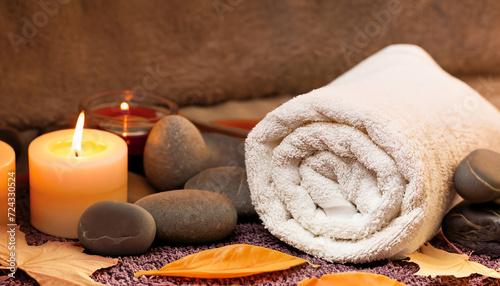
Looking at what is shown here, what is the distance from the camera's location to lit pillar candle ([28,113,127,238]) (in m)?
0.65

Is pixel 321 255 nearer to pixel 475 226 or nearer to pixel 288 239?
pixel 288 239

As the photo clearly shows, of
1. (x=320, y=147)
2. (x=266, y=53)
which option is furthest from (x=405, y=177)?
(x=266, y=53)

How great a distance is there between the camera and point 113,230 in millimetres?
596

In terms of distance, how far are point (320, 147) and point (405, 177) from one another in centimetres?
11

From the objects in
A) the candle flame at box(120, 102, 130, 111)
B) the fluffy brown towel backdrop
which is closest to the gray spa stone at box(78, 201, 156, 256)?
the candle flame at box(120, 102, 130, 111)

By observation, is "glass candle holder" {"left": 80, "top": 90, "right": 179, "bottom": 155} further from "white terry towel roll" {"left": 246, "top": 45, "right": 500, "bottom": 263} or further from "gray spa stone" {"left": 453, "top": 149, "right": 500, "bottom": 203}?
"gray spa stone" {"left": 453, "top": 149, "right": 500, "bottom": 203}

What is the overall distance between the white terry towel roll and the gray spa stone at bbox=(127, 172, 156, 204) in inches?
7.4

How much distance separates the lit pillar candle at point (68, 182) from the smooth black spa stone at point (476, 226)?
419 millimetres

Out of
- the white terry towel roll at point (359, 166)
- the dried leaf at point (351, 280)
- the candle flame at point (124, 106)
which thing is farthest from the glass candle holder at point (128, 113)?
the dried leaf at point (351, 280)

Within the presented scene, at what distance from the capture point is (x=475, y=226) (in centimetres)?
66

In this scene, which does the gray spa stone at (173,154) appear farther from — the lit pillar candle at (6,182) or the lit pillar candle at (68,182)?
the lit pillar candle at (6,182)

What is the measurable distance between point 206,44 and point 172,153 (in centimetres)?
45

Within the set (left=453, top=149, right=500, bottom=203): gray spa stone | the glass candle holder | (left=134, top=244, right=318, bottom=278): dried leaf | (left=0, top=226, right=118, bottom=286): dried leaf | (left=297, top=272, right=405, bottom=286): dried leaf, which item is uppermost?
(left=453, top=149, right=500, bottom=203): gray spa stone

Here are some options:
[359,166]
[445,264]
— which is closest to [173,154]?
[359,166]
